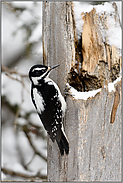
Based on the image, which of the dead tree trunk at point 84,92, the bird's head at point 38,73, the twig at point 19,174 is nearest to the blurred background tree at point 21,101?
the twig at point 19,174

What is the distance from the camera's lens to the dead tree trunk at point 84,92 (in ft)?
5.05

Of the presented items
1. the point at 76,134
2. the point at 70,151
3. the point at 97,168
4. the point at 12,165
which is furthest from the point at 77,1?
the point at 12,165

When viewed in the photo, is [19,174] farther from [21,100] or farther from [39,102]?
[39,102]

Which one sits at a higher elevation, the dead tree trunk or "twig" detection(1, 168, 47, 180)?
the dead tree trunk

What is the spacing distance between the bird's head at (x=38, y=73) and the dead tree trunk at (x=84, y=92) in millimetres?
78

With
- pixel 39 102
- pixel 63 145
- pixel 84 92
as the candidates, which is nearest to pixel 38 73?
pixel 39 102

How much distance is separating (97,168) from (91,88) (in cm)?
59

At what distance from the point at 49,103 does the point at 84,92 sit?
34 centimetres

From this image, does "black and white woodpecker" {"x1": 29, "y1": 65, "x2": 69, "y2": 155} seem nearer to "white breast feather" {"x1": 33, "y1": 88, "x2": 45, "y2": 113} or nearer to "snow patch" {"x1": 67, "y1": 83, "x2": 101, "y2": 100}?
"white breast feather" {"x1": 33, "y1": 88, "x2": 45, "y2": 113}

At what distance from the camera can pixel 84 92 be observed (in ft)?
5.17

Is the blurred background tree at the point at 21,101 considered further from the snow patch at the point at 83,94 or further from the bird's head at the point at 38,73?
the snow patch at the point at 83,94

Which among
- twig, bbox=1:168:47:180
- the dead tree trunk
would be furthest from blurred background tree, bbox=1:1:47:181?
the dead tree trunk

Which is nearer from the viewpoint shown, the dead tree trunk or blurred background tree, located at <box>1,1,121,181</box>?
the dead tree trunk

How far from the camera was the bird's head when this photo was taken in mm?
1709
